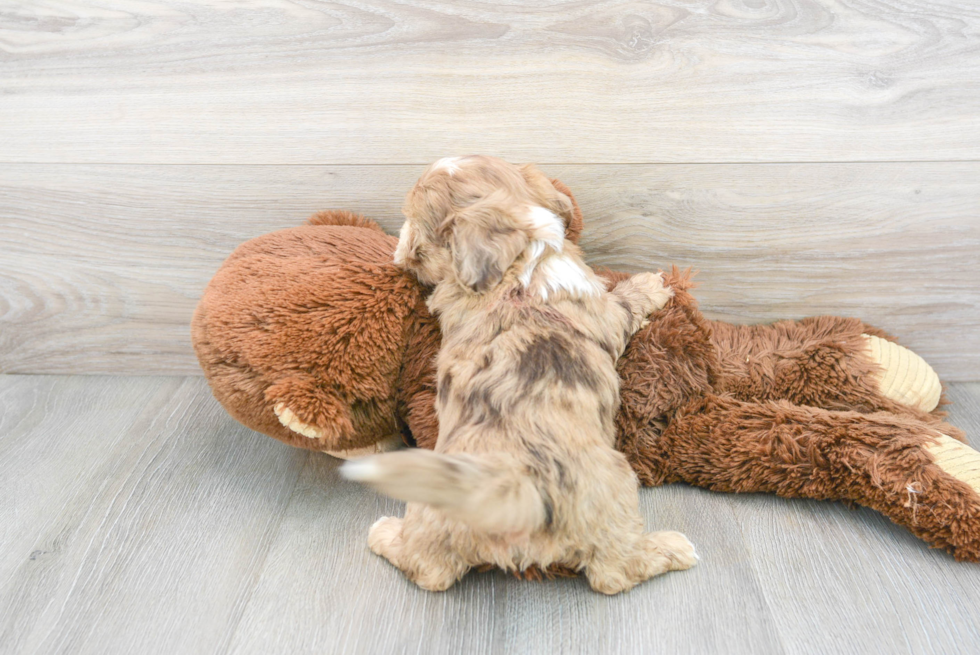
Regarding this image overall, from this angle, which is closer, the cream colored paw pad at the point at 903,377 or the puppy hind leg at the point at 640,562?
the puppy hind leg at the point at 640,562

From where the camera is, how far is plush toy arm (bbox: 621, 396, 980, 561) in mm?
1285

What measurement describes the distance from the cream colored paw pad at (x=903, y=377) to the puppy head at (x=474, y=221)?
2.81 ft

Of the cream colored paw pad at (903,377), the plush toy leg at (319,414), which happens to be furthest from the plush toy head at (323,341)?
the cream colored paw pad at (903,377)

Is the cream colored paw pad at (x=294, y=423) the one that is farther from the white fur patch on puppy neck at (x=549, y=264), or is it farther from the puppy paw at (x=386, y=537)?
the white fur patch on puppy neck at (x=549, y=264)

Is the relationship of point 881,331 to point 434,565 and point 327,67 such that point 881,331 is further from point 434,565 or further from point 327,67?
point 327,67

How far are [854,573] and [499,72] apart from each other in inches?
48.5

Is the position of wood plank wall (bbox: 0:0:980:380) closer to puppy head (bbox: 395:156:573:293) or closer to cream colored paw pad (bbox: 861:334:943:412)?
cream colored paw pad (bbox: 861:334:943:412)

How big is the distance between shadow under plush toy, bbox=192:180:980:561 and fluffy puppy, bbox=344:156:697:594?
12cm

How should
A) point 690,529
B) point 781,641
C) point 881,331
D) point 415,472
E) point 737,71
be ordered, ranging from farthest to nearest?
1. point 881,331
2. point 737,71
3. point 690,529
4. point 781,641
5. point 415,472

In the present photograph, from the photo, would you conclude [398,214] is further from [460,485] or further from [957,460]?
[957,460]

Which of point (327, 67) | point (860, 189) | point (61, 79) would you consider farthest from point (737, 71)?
point (61, 79)

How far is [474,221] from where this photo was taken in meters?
1.23

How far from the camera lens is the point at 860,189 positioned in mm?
1594

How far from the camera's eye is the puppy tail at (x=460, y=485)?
0.90m
